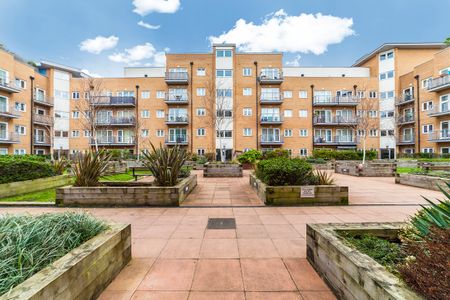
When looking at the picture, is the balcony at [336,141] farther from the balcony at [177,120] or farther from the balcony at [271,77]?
the balcony at [177,120]

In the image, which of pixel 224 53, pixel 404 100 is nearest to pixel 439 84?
pixel 404 100

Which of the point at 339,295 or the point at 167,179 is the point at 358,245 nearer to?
the point at 339,295

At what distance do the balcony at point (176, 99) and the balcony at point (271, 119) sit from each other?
11.4 meters

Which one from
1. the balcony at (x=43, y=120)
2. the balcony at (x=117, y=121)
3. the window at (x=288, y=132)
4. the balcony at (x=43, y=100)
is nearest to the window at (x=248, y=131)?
the window at (x=288, y=132)

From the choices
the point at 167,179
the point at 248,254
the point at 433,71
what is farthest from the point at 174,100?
the point at 433,71

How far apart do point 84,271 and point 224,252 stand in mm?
2105

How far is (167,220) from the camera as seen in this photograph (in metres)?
5.51

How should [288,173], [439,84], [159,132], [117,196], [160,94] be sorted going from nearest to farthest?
[117,196] → [288,173] → [439,84] → [159,132] → [160,94]

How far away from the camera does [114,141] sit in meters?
32.1

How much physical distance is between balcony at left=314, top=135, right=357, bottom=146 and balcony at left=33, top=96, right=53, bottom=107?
38797mm

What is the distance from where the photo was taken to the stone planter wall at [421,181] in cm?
952

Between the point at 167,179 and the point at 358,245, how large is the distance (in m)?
6.00

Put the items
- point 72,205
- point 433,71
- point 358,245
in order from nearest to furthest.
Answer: point 358,245, point 72,205, point 433,71

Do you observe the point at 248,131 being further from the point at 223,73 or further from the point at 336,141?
the point at 336,141
